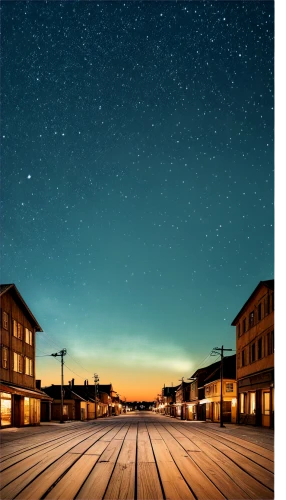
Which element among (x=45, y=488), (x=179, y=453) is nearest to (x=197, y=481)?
(x=45, y=488)

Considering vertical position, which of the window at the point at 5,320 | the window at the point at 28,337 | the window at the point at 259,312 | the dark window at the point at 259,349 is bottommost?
the dark window at the point at 259,349

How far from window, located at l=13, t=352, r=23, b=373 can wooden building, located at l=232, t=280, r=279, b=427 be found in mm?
17377

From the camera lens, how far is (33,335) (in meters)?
39.9

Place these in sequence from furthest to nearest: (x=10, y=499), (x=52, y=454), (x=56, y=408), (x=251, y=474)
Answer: (x=56, y=408)
(x=52, y=454)
(x=251, y=474)
(x=10, y=499)

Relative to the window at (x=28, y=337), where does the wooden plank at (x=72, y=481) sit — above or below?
below

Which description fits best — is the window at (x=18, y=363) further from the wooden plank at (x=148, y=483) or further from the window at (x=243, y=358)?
the wooden plank at (x=148, y=483)

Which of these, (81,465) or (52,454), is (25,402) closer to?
(52,454)

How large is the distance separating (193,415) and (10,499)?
69.4 meters

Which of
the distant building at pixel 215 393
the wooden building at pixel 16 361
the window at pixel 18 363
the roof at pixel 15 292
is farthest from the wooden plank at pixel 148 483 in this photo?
the distant building at pixel 215 393

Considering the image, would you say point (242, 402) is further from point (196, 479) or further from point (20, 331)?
point (196, 479)

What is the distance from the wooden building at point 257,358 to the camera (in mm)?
31406

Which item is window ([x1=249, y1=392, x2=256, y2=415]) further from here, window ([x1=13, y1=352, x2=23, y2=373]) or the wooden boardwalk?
the wooden boardwalk

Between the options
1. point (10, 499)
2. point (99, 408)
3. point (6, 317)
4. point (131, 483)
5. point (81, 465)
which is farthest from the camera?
point (99, 408)

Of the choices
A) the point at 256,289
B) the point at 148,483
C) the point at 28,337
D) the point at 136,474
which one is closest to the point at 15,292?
the point at 28,337
